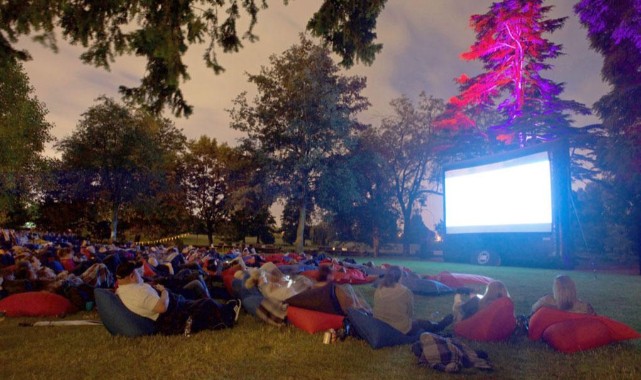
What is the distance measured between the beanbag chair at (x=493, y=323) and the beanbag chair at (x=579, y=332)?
32 centimetres

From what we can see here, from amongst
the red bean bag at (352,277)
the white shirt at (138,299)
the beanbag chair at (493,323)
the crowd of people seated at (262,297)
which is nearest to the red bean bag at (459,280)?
the red bean bag at (352,277)

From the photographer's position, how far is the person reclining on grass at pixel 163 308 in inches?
202

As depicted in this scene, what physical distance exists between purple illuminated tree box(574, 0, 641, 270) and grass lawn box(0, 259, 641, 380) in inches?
459

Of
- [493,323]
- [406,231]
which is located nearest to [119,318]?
[493,323]

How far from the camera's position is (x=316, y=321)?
5375 millimetres

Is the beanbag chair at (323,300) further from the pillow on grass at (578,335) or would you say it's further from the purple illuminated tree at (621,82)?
the purple illuminated tree at (621,82)

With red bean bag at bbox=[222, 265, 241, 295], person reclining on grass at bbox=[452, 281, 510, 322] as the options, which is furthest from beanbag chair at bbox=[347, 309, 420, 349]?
red bean bag at bbox=[222, 265, 241, 295]

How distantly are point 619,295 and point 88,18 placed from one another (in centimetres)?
909

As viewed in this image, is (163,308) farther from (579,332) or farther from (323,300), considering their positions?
(579,332)

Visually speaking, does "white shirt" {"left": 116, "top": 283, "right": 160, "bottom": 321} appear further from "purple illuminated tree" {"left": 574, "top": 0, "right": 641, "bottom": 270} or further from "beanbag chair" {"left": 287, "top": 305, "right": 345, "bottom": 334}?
"purple illuminated tree" {"left": 574, "top": 0, "right": 641, "bottom": 270}

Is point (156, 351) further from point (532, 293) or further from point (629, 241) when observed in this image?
point (629, 241)

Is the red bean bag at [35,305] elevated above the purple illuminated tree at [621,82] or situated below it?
below

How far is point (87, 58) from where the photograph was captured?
13.0 feet

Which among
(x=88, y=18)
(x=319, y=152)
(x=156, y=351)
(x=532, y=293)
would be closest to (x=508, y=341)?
(x=156, y=351)
